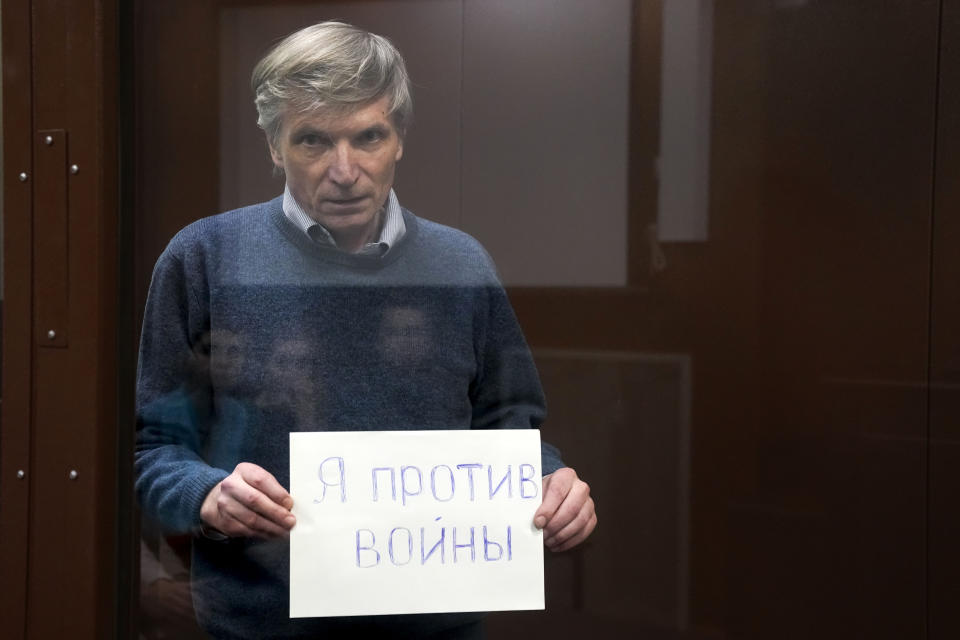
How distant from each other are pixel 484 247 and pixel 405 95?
22cm

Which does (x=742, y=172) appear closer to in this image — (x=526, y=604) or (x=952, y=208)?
→ (x=952, y=208)

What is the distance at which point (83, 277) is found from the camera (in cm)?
95

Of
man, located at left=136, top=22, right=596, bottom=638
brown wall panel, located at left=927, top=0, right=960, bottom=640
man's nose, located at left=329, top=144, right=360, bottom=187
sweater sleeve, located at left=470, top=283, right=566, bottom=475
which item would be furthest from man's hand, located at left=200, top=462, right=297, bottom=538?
brown wall panel, located at left=927, top=0, right=960, bottom=640

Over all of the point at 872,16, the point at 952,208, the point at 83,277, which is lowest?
A: the point at 83,277

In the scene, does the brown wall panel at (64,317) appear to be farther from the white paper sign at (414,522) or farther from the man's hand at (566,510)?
the man's hand at (566,510)

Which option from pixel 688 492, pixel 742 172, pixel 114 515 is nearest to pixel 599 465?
pixel 688 492

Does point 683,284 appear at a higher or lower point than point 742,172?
lower

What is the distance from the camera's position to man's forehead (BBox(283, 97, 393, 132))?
0.92 metres

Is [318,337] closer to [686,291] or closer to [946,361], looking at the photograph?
[686,291]

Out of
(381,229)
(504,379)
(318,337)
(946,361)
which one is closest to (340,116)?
(381,229)

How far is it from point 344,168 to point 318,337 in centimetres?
22

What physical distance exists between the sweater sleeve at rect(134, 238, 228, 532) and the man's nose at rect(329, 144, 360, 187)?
238mm

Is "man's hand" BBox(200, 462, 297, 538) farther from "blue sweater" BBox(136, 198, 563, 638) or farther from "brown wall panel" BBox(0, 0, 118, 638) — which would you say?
"brown wall panel" BBox(0, 0, 118, 638)

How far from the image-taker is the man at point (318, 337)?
0.93 meters
